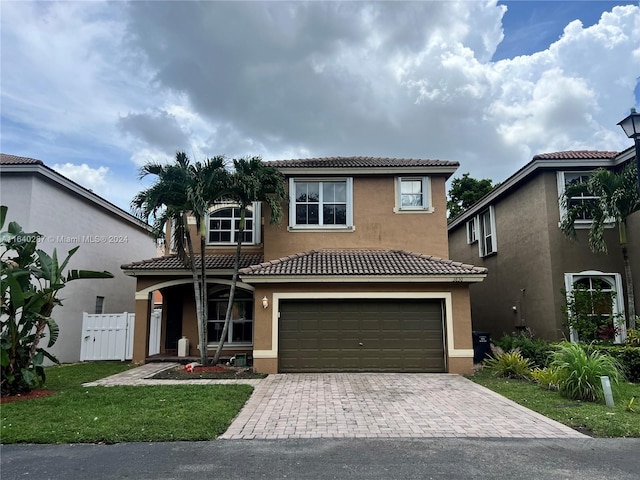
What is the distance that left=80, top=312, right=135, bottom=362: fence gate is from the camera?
51.7ft

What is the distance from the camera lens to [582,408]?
802cm

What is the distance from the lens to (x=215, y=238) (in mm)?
17328

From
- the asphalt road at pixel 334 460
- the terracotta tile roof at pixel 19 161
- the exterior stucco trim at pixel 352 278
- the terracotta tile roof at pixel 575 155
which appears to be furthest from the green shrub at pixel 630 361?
the terracotta tile roof at pixel 19 161

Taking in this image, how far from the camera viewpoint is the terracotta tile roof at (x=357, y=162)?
15195 millimetres

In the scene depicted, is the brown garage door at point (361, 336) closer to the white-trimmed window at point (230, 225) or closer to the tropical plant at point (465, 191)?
the white-trimmed window at point (230, 225)

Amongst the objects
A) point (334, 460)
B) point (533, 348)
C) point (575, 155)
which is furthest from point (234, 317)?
point (575, 155)

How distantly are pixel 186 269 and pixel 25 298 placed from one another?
229 inches

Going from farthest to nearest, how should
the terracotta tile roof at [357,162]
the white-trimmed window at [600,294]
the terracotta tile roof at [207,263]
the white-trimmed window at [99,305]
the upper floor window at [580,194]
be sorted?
1. the white-trimmed window at [99,305]
2. the terracotta tile roof at [357,162]
3. the terracotta tile roof at [207,263]
4. the upper floor window at [580,194]
5. the white-trimmed window at [600,294]

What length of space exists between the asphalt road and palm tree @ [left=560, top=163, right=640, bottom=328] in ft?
27.6

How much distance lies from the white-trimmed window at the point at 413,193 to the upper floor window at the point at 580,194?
4398 millimetres

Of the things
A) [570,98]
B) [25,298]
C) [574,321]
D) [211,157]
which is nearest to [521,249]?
[574,321]

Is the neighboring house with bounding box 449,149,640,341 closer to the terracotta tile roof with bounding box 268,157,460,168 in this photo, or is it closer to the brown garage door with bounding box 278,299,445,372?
the terracotta tile roof with bounding box 268,157,460,168

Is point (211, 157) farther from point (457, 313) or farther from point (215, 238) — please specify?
point (457, 313)

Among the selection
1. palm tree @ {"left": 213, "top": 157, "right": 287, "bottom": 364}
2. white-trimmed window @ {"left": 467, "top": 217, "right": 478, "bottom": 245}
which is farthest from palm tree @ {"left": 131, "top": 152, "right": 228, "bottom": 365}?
white-trimmed window @ {"left": 467, "top": 217, "right": 478, "bottom": 245}
